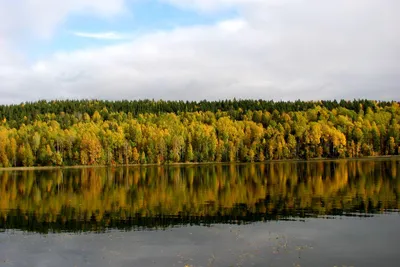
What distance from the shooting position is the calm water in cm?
3052

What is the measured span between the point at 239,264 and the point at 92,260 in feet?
32.6

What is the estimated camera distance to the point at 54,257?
32.0 meters

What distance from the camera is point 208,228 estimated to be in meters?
39.7

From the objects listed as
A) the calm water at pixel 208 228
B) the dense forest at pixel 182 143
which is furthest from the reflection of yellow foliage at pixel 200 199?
the dense forest at pixel 182 143

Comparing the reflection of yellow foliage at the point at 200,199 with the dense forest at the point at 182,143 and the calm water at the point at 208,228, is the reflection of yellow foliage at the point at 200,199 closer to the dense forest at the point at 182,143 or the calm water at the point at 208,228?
the calm water at the point at 208,228

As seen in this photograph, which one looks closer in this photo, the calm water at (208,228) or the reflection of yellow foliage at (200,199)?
the calm water at (208,228)

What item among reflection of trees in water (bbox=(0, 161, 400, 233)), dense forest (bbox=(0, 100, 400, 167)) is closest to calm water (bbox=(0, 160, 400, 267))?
reflection of trees in water (bbox=(0, 161, 400, 233))

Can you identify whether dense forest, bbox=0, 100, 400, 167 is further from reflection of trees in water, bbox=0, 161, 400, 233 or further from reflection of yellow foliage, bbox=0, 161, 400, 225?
reflection of trees in water, bbox=0, 161, 400, 233

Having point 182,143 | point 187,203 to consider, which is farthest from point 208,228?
point 182,143

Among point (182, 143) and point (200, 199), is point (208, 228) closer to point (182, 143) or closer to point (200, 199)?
point (200, 199)

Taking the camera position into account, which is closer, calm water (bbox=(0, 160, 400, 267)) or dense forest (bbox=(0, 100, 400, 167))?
calm water (bbox=(0, 160, 400, 267))

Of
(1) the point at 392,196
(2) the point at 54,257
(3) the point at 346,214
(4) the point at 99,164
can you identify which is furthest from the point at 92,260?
(4) the point at 99,164

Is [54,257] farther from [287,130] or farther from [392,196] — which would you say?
[287,130]

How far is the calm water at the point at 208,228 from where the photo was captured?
1201 inches
